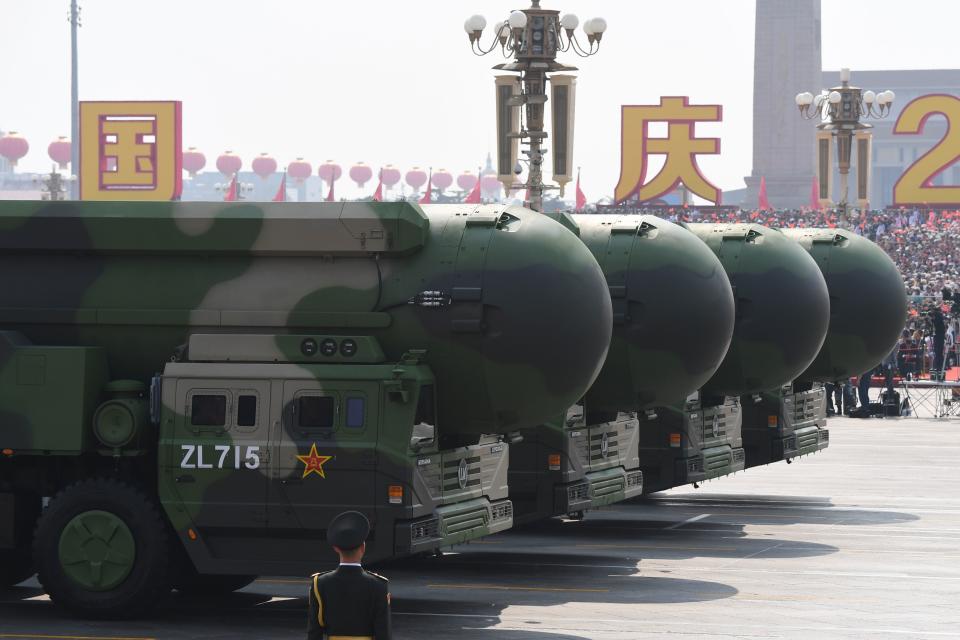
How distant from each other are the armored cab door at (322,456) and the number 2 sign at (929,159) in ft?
195

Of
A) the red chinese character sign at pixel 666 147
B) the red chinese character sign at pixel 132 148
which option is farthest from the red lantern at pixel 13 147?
the red chinese character sign at pixel 666 147

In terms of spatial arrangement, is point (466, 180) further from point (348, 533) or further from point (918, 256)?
point (348, 533)

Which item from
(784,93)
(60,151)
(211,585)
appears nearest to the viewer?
(211,585)

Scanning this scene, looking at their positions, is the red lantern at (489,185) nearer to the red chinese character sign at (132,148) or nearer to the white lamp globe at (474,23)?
the red chinese character sign at (132,148)

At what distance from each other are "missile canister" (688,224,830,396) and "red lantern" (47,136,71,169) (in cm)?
13316

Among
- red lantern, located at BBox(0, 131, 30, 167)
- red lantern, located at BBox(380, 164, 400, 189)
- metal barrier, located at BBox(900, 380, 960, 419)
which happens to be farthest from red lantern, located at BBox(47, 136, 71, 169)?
metal barrier, located at BBox(900, 380, 960, 419)

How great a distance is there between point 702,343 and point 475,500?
407cm

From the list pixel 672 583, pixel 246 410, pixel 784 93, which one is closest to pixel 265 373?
pixel 246 410

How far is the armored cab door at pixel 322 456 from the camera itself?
45.8 ft

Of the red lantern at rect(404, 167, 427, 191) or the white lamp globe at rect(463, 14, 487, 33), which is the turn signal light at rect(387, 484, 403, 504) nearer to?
the white lamp globe at rect(463, 14, 487, 33)

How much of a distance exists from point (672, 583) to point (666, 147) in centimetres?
5995

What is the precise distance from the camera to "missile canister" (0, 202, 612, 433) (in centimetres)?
1420

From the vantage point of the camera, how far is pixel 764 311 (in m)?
21.7

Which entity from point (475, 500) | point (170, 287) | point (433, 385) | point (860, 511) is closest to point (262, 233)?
point (170, 287)
